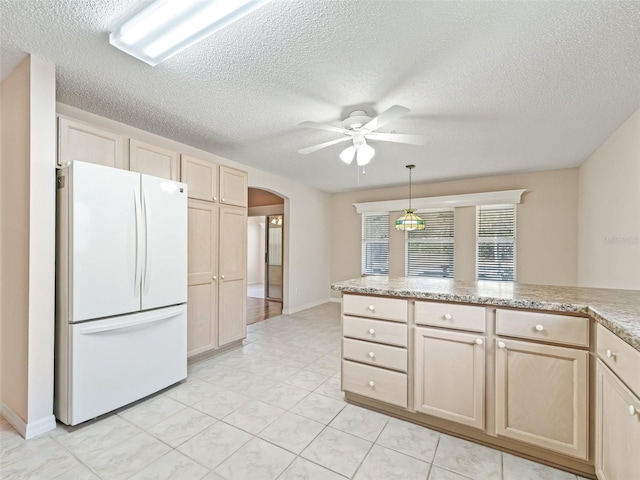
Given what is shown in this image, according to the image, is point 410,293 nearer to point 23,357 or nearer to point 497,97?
point 497,97

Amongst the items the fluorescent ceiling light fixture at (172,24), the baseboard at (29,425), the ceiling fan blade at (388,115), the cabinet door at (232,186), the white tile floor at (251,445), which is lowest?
the white tile floor at (251,445)

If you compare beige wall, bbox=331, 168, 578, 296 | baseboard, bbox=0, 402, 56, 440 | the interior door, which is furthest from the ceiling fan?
the interior door

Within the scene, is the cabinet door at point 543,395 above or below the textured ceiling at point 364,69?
below

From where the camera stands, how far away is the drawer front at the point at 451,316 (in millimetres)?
1811

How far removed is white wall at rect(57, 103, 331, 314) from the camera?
5.14 metres

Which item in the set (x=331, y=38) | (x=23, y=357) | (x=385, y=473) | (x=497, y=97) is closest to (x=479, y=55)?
(x=497, y=97)

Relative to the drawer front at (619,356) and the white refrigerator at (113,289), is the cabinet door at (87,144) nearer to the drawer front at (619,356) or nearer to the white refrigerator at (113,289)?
the white refrigerator at (113,289)

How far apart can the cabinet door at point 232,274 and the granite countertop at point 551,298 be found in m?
1.64

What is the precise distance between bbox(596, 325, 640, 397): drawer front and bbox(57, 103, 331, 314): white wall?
4.20 metres

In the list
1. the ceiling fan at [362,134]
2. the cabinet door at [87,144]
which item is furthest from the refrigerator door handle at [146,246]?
the ceiling fan at [362,134]

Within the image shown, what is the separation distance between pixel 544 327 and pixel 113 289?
9.33 feet

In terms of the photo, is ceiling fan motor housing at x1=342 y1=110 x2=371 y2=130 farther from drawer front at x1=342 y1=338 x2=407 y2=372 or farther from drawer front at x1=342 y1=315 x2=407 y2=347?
drawer front at x1=342 y1=338 x2=407 y2=372

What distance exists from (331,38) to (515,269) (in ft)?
16.5

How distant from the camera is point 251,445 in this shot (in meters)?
1.85
